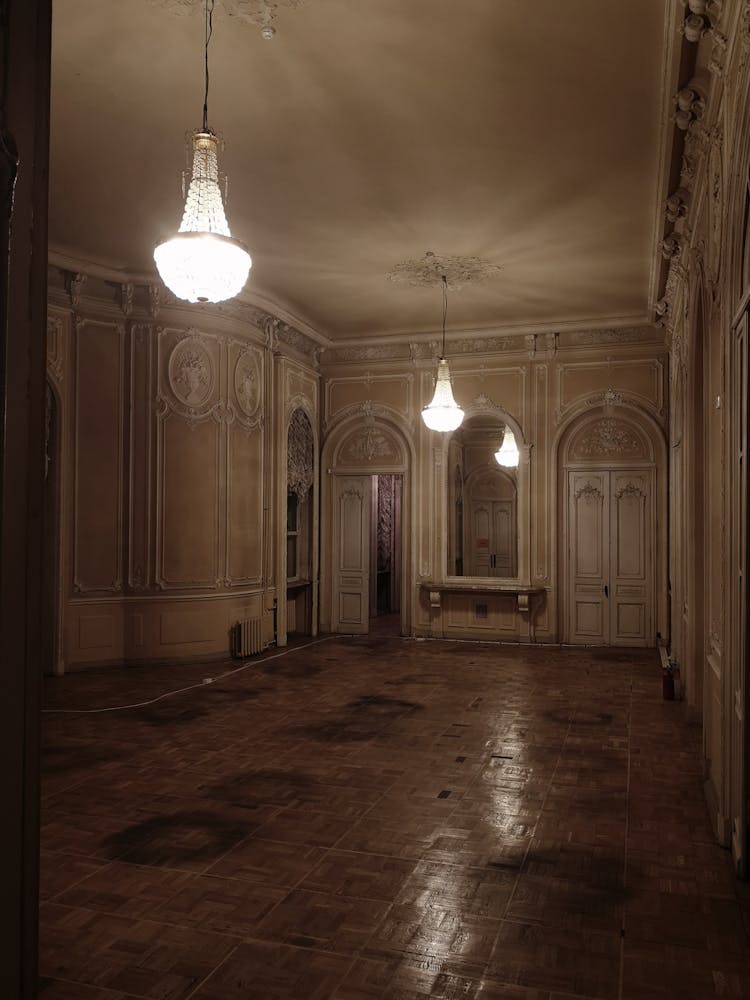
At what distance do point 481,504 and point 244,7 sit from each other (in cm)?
798

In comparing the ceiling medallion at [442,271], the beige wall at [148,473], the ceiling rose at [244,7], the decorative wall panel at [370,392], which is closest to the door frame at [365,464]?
the decorative wall panel at [370,392]

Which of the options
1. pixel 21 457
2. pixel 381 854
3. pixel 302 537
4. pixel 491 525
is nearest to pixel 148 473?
pixel 302 537

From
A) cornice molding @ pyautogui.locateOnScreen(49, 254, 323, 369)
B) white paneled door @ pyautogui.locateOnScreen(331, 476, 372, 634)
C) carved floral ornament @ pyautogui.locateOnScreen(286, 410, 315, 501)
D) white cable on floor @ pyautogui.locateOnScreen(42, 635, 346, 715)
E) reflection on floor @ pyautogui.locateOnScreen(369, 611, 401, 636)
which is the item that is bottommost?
white cable on floor @ pyautogui.locateOnScreen(42, 635, 346, 715)

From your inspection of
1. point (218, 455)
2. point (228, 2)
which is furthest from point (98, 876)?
point (218, 455)

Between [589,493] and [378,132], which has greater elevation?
[378,132]

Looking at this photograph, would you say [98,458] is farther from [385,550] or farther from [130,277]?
[385,550]

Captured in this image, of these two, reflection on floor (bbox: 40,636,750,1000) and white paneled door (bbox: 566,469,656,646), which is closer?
reflection on floor (bbox: 40,636,750,1000)

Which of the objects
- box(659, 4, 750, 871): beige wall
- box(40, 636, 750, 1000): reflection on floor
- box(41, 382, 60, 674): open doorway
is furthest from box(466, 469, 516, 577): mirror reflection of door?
box(41, 382, 60, 674): open doorway

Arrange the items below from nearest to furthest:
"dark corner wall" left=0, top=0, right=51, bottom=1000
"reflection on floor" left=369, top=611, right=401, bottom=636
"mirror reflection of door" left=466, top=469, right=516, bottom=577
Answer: "dark corner wall" left=0, top=0, right=51, bottom=1000
"mirror reflection of door" left=466, top=469, right=516, bottom=577
"reflection on floor" left=369, top=611, right=401, bottom=636

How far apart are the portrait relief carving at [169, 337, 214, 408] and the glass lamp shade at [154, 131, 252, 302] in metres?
4.41

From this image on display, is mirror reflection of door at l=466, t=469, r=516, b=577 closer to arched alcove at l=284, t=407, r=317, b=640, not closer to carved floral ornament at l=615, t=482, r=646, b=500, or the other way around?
carved floral ornament at l=615, t=482, r=646, b=500

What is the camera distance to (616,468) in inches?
399

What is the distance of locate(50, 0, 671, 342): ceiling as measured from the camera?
4.30 m

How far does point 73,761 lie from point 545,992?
3672mm
